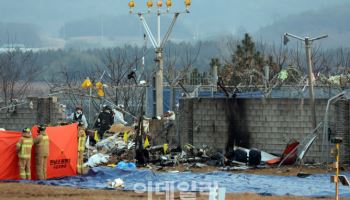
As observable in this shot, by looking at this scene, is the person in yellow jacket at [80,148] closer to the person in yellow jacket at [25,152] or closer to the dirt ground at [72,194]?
the person in yellow jacket at [25,152]

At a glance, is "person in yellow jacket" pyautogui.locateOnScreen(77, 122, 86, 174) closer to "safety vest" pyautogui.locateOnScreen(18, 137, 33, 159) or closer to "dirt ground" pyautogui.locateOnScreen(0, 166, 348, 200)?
"safety vest" pyautogui.locateOnScreen(18, 137, 33, 159)

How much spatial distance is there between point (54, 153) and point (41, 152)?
88 cm

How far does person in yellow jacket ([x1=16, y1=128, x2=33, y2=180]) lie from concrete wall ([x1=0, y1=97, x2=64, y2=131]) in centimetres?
933

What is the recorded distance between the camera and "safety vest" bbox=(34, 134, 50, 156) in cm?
2208

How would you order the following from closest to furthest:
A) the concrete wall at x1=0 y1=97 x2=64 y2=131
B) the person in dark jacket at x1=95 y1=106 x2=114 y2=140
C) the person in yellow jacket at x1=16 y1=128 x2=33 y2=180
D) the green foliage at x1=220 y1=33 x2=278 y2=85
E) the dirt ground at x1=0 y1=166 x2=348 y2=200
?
the dirt ground at x1=0 y1=166 x2=348 y2=200 → the person in yellow jacket at x1=16 y1=128 x2=33 y2=180 → the concrete wall at x1=0 y1=97 x2=64 y2=131 → the person in dark jacket at x1=95 y1=106 x2=114 y2=140 → the green foliage at x1=220 y1=33 x2=278 y2=85

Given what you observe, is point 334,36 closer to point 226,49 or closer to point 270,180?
point 226,49

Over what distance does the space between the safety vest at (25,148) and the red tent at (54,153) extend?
0.41 metres

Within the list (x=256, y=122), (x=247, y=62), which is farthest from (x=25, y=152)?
(x=247, y=62)

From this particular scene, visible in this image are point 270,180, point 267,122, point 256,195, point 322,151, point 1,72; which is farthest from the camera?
point 1,72

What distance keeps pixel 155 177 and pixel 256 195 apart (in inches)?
163

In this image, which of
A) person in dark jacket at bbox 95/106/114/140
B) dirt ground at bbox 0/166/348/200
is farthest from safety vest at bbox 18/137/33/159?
person in dark jacket at bbox 95/106/114/140

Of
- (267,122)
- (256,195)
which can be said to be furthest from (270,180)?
(267,122)

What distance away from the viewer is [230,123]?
27.1m

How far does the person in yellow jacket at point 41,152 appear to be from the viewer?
2207 centimetres
